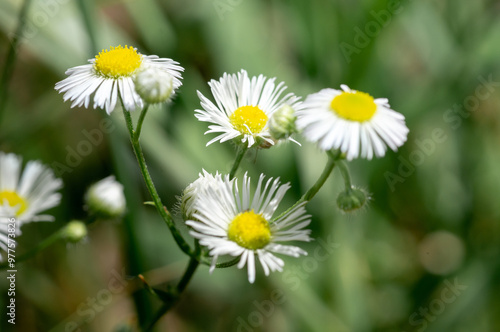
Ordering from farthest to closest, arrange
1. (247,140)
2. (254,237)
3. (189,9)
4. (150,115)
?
(189,9)
(150,115)
(247,140)
(254,237)

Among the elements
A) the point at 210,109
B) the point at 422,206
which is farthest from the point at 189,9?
the point at 210,109

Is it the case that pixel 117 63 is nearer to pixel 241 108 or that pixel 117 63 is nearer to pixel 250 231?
pixel 241 108

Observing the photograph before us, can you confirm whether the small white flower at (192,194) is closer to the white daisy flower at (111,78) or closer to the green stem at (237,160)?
the green stem at (237,160)

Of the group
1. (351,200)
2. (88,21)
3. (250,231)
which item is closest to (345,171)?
(351,200)

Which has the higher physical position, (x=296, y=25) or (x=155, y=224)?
(x=296, y=25)

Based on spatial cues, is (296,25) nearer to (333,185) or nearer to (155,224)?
(333,185)

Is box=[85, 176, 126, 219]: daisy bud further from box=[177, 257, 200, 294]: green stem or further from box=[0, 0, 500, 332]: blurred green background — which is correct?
box=[0, 0, 500, 332]: blurred green background

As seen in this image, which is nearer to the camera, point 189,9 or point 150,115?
point 150,115
